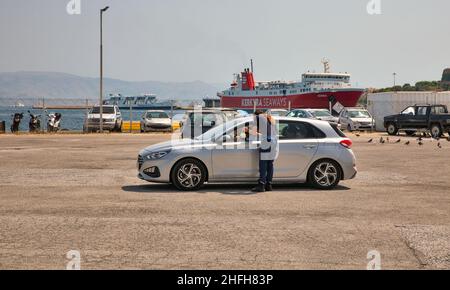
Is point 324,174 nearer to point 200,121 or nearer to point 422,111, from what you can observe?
point 200,121

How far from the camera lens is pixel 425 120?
35250 millimetres

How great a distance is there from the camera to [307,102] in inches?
3408

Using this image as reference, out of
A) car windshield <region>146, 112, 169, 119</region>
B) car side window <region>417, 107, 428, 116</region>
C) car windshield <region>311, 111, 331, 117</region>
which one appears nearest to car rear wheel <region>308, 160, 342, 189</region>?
car side window <region>417, 107, 428, 116</region>

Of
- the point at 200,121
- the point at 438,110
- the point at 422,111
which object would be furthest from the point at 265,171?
the point at 422,111

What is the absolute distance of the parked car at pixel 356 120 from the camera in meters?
41.3

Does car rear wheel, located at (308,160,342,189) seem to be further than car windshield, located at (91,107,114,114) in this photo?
No

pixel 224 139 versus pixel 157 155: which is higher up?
pixel 224 139

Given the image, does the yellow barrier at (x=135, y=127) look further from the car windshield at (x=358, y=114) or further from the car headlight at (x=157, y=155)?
the car headlight at (x=157, y=155)

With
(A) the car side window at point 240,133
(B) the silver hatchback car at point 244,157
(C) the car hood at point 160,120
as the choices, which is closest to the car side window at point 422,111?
(C) the car hood at point 160,120

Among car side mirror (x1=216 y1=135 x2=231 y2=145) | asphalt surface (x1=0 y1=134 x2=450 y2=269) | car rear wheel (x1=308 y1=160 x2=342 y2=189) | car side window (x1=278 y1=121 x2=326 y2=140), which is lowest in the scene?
asphalt surface (x1=0 y1=134 x2=450 y2=269)

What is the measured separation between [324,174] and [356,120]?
96.0 feet

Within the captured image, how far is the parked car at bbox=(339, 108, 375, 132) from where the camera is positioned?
41344mm

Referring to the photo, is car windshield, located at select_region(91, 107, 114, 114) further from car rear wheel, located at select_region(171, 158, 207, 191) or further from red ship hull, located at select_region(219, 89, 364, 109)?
red ship hull, located at select_region(219, 89, 364, 109)

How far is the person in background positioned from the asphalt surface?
0.38 metres
